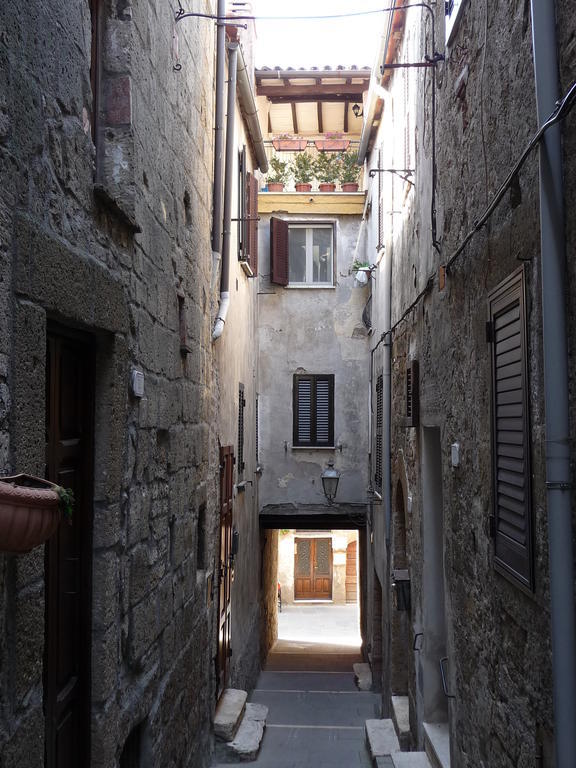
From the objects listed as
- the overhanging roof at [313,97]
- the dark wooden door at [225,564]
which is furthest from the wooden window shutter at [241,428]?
the overhanging roof at [313,97]

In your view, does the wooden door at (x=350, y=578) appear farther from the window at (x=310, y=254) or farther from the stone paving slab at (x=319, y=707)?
the stone paving slab at (x=319, y=707)

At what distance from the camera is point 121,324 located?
4.04 m

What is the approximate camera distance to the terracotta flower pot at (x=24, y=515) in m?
2.25

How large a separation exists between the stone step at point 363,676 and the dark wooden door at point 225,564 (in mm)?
4208

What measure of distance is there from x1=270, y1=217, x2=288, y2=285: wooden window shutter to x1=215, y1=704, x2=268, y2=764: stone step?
26.4 ft

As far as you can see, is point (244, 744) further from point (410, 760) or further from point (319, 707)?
point (319, 707)

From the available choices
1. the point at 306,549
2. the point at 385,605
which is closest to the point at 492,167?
the point at 385,605

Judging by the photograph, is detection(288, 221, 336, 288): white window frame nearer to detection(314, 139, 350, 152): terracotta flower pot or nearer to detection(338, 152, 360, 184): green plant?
detection(338, 152, 360, 184): green plant

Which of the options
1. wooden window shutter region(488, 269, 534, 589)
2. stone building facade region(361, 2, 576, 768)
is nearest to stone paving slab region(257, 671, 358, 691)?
stone building facade region(361, 2, 576, 768)

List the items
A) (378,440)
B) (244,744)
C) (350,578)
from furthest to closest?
(350,578) < (378,440) < (244,744)

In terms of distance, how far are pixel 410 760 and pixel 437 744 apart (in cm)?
61

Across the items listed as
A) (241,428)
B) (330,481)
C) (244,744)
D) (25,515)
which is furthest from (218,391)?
(25,515)

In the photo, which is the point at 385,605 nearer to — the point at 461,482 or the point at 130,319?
the point at 461,482

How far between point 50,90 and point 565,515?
2463 mm
